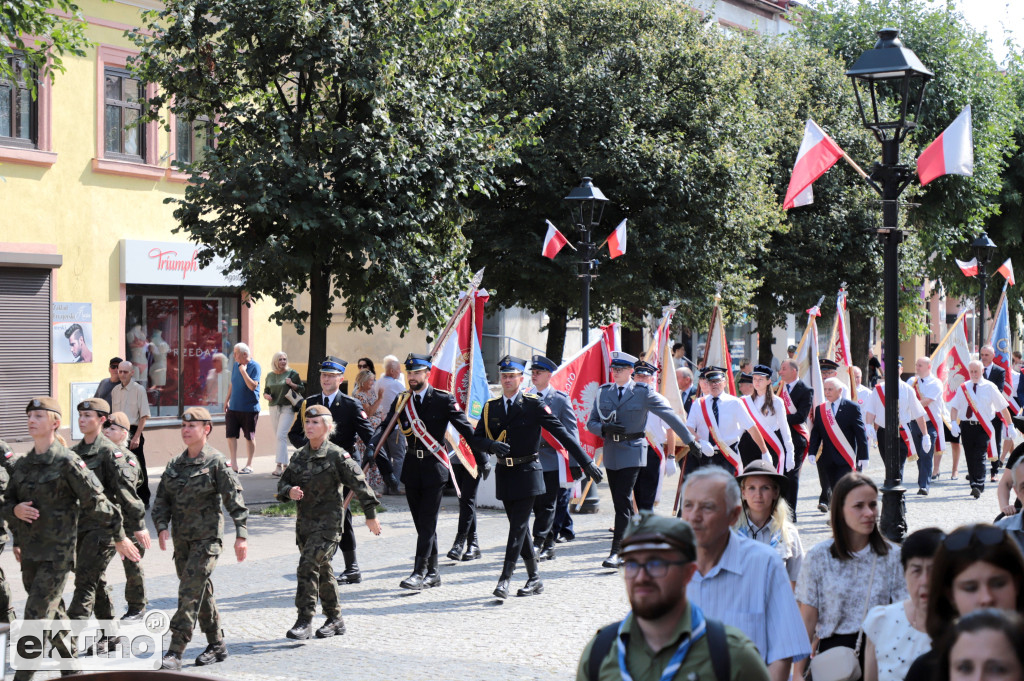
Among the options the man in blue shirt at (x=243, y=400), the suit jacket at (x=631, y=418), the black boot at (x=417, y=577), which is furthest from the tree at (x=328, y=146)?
the black boot at (x=417, y=577)

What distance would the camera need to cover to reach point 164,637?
851cm

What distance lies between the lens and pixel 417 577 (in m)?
10.6

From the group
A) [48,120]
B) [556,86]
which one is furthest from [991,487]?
[48,120]

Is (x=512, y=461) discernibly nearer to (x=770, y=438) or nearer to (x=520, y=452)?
(x=520, y=452)

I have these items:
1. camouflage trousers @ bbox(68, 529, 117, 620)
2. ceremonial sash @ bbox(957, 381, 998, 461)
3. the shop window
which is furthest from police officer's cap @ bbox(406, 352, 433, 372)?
ceremonial sash @ bbox(957, 381, 998, 461)

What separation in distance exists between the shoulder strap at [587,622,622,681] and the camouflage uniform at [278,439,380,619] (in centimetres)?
548

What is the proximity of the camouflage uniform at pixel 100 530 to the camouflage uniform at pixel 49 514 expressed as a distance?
288mm

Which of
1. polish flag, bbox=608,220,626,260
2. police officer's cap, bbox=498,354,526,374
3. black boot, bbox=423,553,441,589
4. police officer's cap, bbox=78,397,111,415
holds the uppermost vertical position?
polish flag, bbox=608,220,626,260

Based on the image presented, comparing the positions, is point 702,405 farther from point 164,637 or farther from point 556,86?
point 556,86

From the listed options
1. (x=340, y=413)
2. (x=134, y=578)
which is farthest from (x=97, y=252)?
(x=134, y=578)

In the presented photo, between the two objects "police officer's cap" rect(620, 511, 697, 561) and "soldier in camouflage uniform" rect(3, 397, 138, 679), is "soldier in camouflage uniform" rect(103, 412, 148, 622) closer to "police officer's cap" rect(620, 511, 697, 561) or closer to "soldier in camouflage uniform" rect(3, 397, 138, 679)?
"soldier in camouflage uniform" rect(3, 397, 138, 679)

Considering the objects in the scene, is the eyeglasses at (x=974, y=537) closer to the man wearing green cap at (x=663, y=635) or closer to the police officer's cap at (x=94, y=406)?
the man wearing green cap at (x=663, y=635)

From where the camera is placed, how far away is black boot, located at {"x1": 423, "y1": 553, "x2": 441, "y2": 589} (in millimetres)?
10750

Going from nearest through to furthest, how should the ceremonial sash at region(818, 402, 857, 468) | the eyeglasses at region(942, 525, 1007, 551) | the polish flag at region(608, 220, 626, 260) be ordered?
1. the eyeglasses at region(942, 525, 1007, 551)
2. the ceremonial sash at region(818, 402, 857, 468)
3. the polish flag at region(608, 220, 626, 260)
